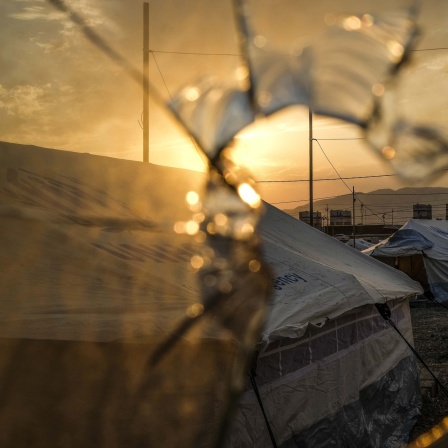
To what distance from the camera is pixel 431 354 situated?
11.8 m

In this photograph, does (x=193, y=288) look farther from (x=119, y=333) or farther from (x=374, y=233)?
(x=374, y=233)

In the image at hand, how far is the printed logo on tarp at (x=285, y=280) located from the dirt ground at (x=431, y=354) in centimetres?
315

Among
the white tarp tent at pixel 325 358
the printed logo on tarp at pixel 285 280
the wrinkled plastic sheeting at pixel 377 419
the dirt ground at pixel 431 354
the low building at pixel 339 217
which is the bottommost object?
the dirt ground at pixel 431 354

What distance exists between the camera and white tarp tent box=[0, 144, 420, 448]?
3377 millimetres

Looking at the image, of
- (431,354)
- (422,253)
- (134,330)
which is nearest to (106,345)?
(134,330)

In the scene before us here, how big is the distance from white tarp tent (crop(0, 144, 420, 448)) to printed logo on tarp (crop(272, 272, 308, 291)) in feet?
0.07

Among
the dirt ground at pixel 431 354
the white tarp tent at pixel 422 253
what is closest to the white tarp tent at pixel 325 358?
the dirt ground at pixel 431 354

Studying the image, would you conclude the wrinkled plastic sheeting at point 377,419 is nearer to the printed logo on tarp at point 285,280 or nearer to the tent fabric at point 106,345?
the printed logo on tarp at point 285,280

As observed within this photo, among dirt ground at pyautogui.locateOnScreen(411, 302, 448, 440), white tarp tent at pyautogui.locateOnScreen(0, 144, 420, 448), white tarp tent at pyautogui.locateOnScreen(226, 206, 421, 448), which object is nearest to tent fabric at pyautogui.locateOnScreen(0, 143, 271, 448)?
white tarp tent at pyautogui.locateOnScreen(0, 144, 420, 448)

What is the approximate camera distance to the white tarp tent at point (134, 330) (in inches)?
133

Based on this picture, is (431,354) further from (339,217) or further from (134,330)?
(339,217)

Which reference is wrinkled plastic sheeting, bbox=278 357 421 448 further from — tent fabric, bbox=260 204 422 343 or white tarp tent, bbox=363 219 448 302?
white tarp tent, bbox=363 219 448 302

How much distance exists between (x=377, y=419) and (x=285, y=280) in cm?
247

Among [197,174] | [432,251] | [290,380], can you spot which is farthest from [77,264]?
[432,251]
